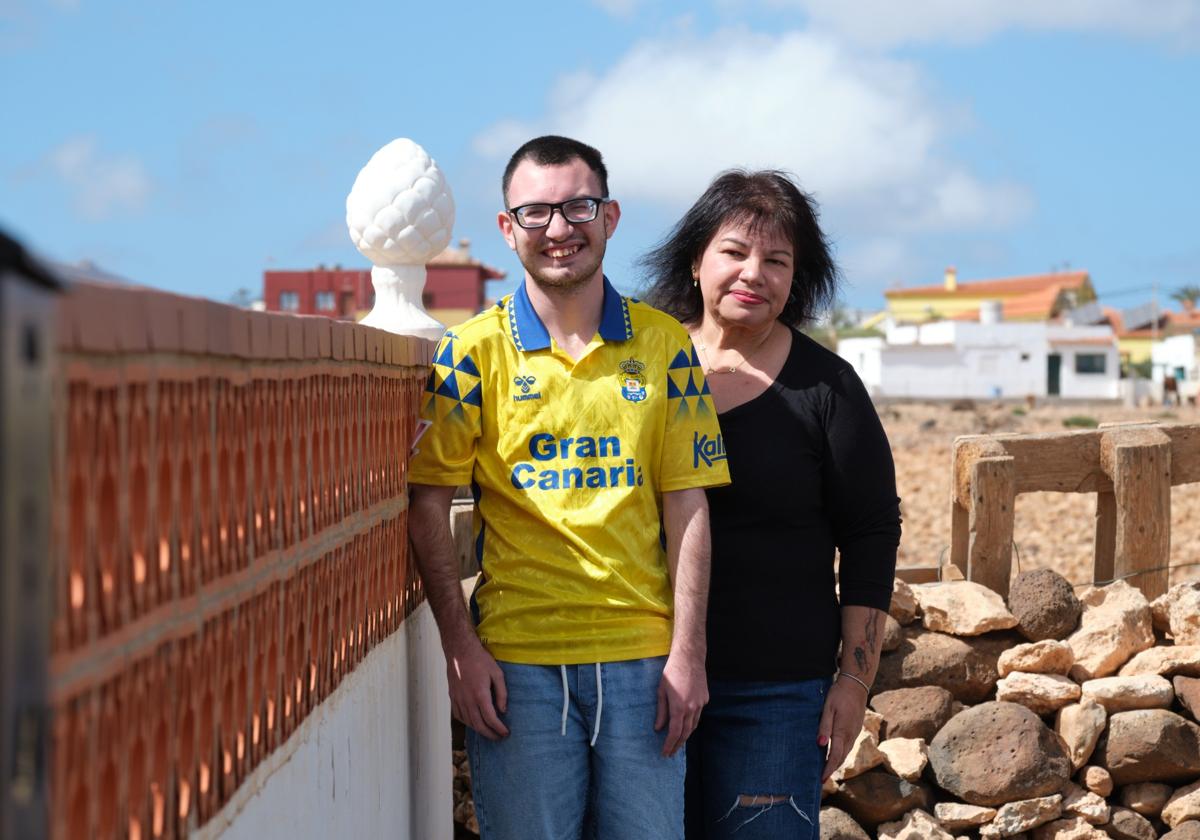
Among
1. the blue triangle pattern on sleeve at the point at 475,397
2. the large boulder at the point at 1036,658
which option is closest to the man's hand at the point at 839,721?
the blue triangle pattern on sleeve at the point at 475,397

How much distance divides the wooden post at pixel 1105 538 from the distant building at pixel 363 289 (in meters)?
48.4

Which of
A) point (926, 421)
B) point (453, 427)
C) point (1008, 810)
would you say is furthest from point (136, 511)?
point (926, 421)

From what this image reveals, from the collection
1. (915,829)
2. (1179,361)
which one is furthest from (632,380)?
(1179,361)

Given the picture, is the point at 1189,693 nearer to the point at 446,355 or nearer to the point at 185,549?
the point at 446,355

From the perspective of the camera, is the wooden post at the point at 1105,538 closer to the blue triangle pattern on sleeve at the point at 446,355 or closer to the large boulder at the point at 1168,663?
the large boulder at the point at 1168,663

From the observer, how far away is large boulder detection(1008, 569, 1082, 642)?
6.43m

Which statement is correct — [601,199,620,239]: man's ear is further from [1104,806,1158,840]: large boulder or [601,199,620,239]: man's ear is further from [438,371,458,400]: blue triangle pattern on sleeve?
[1104,806,1158,840]: large boulder

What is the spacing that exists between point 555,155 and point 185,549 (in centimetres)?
166

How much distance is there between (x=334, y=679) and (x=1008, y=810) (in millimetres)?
3709

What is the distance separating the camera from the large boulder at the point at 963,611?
6316 millimetres

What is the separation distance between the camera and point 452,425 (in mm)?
3316

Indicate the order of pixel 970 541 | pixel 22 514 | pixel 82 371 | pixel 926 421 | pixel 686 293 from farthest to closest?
1. pixel 926 421
2. pixel 970 541
3. pixel 686 293
4. pixel 82 371
5. pixel 22 514

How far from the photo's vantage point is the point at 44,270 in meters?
1.00

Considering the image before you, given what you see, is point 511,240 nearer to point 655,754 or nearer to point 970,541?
point 655,754
